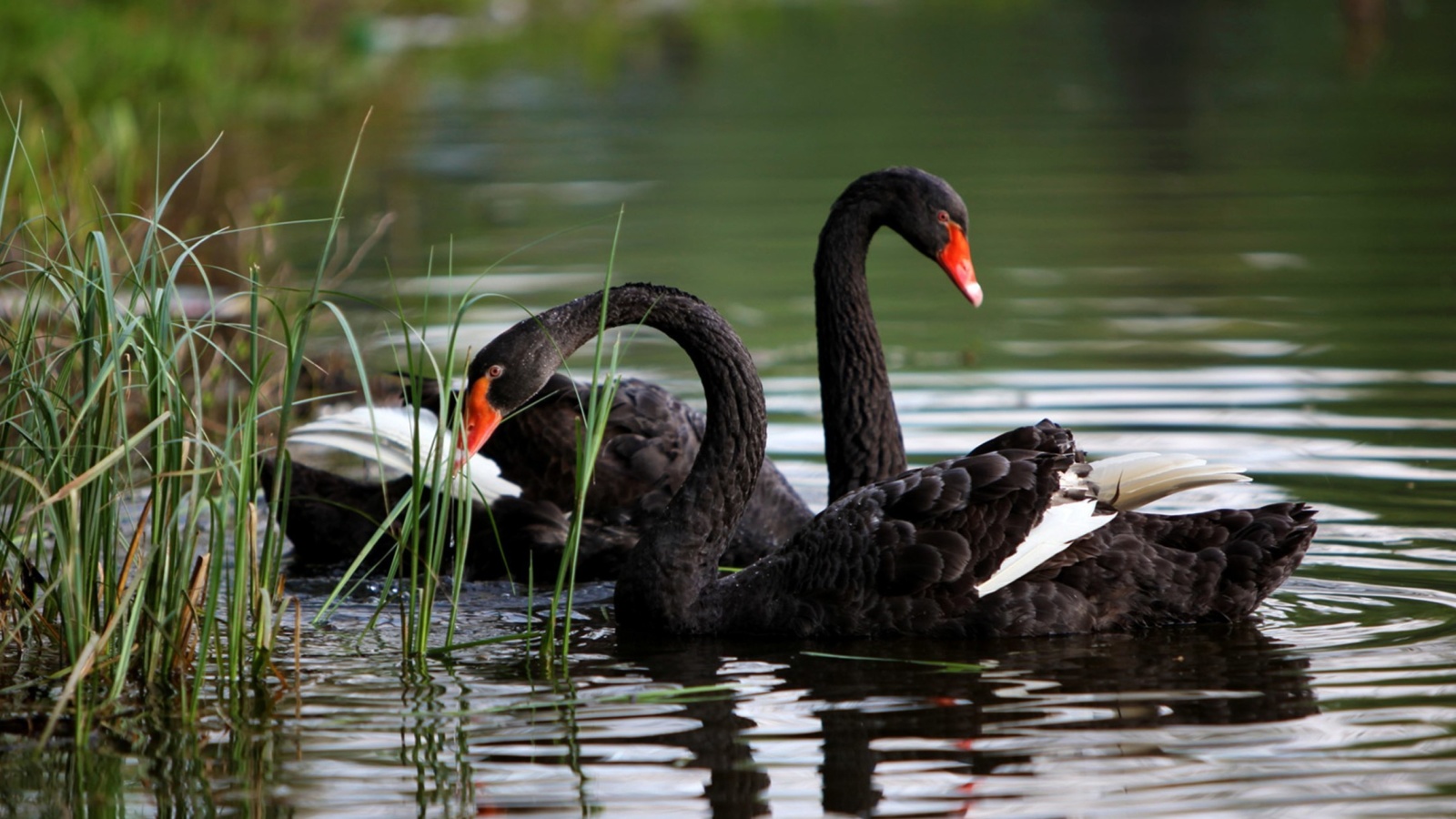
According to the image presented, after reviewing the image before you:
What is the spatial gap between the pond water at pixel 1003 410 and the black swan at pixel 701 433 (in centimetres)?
25

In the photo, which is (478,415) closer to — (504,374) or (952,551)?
(504,374)

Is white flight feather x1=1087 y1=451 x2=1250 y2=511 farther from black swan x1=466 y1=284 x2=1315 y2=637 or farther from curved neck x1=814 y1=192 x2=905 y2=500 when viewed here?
curved neck x1=814 y1=192 x2=905 y2=500

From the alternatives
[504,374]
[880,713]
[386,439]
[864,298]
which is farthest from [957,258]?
[880,713]

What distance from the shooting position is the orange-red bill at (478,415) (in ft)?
15.8

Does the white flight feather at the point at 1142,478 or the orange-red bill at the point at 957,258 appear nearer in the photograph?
the white flight feather at the point at 1142,478

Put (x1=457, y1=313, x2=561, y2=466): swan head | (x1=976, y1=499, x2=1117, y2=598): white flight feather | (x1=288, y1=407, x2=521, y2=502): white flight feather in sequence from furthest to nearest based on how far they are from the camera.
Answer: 1. (x1=288, y1=407, x2=521, y2=502): white flight feather
2. (x1=457, y1=313, x2=561, y2=466): swan head
3. (x1=976, y1=499, x2=1117, y2=598): white flight feather

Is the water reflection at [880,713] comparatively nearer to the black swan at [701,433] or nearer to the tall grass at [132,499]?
the tall grass at [132,499]

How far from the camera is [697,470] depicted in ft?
16.6

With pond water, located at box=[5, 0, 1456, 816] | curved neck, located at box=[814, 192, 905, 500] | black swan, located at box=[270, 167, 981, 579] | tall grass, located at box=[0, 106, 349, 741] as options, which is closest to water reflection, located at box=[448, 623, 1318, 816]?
pond water, located at box=[5, 0, 1456, 816]

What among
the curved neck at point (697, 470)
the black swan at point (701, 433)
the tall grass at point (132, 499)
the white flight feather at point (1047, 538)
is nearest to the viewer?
the tall grass at point (132, 499)

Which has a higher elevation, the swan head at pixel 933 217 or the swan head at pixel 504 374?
the swan head at pixel 933 217

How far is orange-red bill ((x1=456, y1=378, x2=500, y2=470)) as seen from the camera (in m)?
4.81

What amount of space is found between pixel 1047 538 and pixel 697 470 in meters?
0.98

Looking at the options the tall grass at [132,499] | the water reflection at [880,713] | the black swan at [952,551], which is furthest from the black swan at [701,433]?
the tall grass at [132,499]
